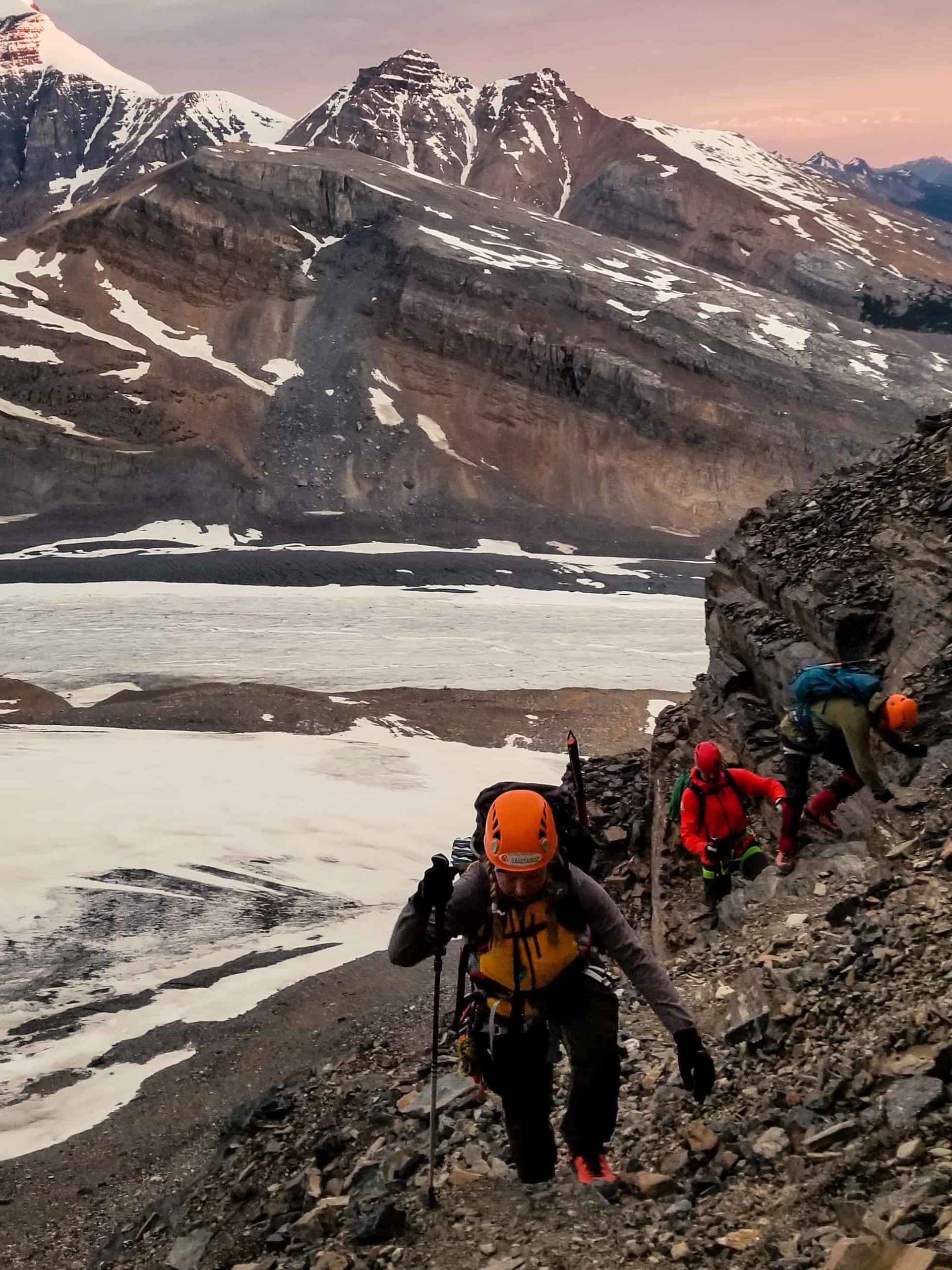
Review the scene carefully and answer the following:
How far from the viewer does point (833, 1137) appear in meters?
4.61

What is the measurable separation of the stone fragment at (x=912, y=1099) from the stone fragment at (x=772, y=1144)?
19.5 inches

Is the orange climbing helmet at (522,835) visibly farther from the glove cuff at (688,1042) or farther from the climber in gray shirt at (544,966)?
the glove cuff at (688,1042)

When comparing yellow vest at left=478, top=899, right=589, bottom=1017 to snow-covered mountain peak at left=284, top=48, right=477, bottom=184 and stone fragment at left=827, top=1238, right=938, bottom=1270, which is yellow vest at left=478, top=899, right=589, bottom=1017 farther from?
snow-covered mountain peak at left=284, top=48, right=477, bottom=184

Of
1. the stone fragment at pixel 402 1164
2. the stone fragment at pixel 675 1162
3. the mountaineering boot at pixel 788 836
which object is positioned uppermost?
the mountaineering boot at pixel 788 836

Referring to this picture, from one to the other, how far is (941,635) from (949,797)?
2.94 m

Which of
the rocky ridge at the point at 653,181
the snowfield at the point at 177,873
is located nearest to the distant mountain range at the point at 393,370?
the rocky ridge at the point at 653,181

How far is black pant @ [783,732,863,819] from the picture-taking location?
9109 mm

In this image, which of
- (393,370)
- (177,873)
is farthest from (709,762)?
(393,370)

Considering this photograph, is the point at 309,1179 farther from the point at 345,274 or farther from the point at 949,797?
the point at 345,274

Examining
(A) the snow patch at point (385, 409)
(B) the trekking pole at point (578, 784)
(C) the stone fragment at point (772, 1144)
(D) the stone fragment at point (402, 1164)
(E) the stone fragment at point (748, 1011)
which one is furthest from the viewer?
(A) the snow patch at point (385, 409)

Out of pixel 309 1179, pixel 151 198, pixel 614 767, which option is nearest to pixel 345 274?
pixel 151 198

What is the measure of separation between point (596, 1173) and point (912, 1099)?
1.40 metres

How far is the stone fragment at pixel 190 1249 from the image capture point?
6039mm

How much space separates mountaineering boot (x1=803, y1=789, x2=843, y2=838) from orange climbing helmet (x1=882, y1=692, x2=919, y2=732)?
41.2 inches
